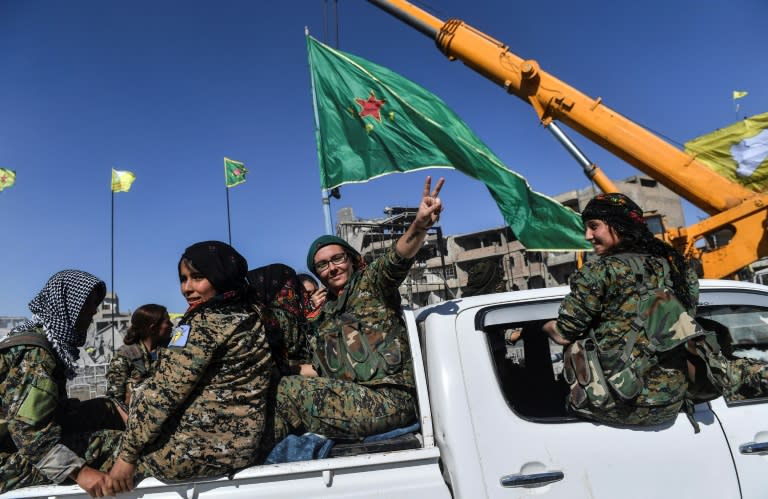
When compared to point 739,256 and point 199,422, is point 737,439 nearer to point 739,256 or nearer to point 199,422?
point 199,422

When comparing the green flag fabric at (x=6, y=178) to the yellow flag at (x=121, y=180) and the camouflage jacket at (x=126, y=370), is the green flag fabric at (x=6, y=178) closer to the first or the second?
the yellow flag at (x=121, y=180)

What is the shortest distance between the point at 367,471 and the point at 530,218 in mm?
5251

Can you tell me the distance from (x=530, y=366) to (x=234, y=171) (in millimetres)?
11912

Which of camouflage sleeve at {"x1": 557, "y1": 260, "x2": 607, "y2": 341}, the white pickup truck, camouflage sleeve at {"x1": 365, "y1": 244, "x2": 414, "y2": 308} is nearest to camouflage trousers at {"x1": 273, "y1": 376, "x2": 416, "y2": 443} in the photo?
the white pickup truck

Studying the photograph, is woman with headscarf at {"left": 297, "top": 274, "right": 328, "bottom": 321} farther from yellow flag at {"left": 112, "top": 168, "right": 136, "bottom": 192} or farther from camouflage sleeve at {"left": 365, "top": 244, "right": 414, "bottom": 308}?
yellow flag at {"left": 112, "top": 168, "right": 136, "bottom": 192}

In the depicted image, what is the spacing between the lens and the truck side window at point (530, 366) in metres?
2.81

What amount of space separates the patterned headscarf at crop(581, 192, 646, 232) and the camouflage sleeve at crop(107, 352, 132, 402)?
3396 millimetres

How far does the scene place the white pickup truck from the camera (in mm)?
1683

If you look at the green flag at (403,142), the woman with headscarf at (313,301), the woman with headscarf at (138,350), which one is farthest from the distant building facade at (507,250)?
the woman with headscarf at (313,301)

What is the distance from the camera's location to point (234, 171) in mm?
13320

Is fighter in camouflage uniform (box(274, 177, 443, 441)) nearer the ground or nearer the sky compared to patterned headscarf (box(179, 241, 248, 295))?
nearer the ground

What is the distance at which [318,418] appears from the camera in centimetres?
198

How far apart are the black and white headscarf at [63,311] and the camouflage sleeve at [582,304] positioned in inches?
85.9

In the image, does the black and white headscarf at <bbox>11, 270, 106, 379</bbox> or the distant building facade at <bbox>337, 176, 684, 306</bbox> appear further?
the distant building facade at <bbox>337, 176, 684, 306</bbox>
